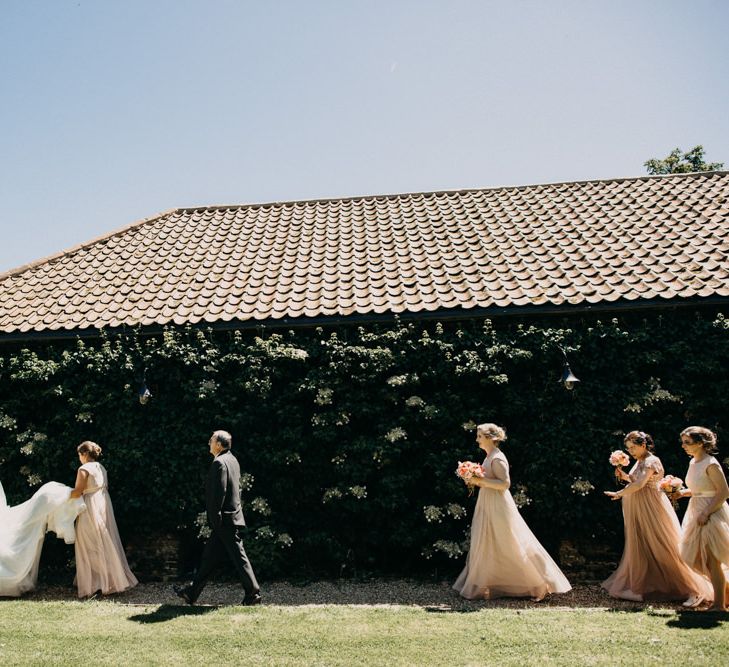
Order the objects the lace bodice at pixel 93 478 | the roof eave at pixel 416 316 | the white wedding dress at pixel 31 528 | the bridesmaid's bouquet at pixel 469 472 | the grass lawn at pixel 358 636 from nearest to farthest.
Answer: the grass lawn at pixel 358 636 → the bridesmaid's bouquet at pixel 469 472 → the white wedding dress at pixel 31 528 → the lace bodice at pixel 93 478 → the roof eave at pixel 416 316

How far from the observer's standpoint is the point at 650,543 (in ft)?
21.3

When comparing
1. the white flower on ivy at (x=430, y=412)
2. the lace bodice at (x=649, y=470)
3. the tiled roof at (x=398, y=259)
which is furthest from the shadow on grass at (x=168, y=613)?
the lace bodice at (x=649, y=470)

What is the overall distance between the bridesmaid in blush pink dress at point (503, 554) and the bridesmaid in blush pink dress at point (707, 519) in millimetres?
1530

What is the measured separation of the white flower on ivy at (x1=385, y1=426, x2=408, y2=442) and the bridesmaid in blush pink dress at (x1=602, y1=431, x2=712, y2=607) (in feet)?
9.40

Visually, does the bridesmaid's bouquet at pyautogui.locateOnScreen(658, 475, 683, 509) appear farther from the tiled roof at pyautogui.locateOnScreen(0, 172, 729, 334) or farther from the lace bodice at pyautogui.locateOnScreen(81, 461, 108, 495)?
the lace bodice at pyautogui.locateOnScreen(81, 461, 108, 495)

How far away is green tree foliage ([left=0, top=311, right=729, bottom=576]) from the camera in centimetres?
787

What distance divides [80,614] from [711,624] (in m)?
6.75

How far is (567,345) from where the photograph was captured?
8.16m

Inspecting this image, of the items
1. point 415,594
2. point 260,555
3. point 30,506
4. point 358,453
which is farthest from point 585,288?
point 30,506

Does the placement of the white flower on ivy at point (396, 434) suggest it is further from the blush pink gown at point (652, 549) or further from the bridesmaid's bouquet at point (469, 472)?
the blush pink gown at point (652, 549)

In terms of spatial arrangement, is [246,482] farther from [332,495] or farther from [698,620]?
[698,620]

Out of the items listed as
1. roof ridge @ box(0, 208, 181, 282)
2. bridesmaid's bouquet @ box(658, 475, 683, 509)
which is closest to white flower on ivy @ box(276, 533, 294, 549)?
bridesmaid's bouquet @ box(658, 475, 683, 509)

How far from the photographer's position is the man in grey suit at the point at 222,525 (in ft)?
21.1

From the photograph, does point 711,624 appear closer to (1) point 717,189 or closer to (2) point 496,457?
(2) point 496,457
